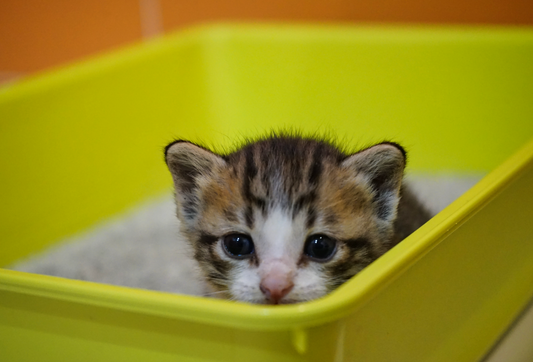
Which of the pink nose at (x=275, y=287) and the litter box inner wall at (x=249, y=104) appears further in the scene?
the litter box inner wall at (x=249, y=104)

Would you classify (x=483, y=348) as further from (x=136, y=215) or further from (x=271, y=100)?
(x=136, y=215)

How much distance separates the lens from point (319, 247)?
111 cm

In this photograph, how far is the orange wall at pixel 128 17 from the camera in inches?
86.0

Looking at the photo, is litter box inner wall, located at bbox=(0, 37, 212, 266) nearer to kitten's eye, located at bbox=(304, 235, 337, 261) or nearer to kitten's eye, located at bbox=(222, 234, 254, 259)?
kitten's eye, located at bbox=(222, 234, 254, 259)

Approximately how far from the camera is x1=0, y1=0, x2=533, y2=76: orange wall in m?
2.18

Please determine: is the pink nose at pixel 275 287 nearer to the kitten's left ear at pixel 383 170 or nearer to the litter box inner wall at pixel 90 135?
the kitten's left ear at pixel 383 170

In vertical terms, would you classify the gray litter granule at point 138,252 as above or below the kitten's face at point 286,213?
below

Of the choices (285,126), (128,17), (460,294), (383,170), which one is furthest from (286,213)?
(128,17)

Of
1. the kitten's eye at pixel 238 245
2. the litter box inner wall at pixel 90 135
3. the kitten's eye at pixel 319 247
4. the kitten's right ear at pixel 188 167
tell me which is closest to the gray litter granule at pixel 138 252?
the litter box inner wall at pixel 90 135

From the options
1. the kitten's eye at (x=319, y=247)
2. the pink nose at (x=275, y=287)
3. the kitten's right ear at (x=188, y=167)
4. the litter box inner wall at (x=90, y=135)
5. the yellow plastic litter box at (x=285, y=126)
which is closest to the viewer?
the yellow plastic litter box at (x=285, y=126)

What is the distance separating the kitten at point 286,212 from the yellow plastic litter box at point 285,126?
0.18 meters

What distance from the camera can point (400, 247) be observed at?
89 centimetres

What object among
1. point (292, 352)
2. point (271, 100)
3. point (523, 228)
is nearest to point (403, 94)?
point (271, 100)

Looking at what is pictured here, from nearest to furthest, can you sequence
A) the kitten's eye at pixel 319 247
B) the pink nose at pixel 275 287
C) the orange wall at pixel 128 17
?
the pink nose at pixel 275 287, the kitten's eye at pixel 319 247, the orange wall at pixel 128 17
